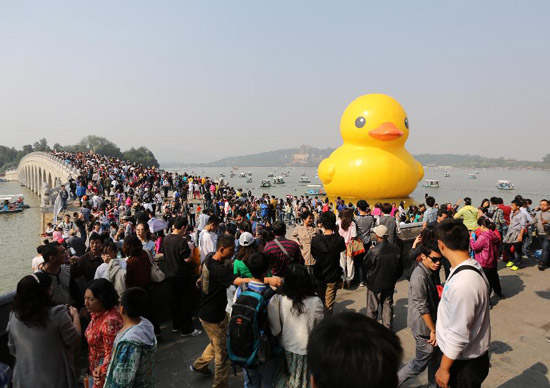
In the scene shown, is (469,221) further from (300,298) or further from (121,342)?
(121,342)

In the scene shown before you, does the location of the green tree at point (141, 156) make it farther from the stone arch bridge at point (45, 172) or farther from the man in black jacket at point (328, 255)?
the man in black jacket at point (328, 255)

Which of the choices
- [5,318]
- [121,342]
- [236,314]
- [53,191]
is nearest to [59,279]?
[5,318]

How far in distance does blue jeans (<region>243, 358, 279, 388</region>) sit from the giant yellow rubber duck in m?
13.5

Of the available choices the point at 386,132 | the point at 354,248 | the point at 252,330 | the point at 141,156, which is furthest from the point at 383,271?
the point at 141,156

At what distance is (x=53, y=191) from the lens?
20.5m

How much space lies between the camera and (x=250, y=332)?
95.6 inches

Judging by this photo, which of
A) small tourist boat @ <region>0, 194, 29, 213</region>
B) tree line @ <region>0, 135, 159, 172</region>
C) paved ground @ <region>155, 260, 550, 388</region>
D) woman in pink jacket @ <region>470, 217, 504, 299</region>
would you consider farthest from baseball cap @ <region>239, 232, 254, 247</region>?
tree line @ <region>0, 135, 159, 172</region>

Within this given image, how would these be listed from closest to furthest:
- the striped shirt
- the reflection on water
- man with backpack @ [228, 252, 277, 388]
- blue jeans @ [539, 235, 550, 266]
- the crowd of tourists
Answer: the crowd of tourists → man with backpack @ [228, 252, 277, 388] → the striped shirt → blue jeans @ [539, 235, 550, 266] → the reflection on water

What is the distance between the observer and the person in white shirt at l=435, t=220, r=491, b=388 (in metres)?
2.02

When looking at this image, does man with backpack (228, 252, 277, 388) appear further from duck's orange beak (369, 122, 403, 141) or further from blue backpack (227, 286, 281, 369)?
duck's orange beak (369, 122, 403, 141)

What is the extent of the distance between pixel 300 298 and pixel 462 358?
1116 millimetres

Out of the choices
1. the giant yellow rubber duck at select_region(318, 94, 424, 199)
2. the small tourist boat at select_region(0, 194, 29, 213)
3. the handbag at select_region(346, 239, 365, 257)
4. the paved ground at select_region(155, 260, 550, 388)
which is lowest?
the small tourist boat at select_region(0, 194, 29, 213)

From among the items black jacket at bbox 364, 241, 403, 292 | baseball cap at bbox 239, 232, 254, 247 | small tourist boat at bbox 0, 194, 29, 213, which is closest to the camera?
baseball cap at bbox 239, 232, 254, 247

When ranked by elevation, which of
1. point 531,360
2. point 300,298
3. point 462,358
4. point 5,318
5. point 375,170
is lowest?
point 531,360
